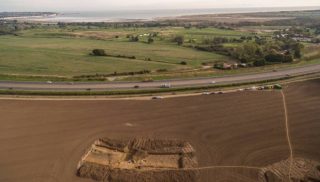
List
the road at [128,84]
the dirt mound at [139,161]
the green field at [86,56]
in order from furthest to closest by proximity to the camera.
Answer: the green field at [86,56] → the road at [128,84] → the dirt mound at [139,161]

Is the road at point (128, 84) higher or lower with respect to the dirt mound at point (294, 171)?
higher

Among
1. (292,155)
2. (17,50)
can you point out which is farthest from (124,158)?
(17,50)

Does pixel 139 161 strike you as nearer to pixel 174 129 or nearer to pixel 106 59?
pixel 174 129

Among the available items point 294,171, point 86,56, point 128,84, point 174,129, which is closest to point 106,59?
point 86,56

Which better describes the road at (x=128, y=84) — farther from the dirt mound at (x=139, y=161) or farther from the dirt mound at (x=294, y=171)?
the dirt mound at (x=294, y=171)

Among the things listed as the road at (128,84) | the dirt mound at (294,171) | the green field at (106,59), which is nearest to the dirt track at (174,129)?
the dirt mound at (294,171)

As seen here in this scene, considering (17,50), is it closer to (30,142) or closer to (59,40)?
(59,40)
